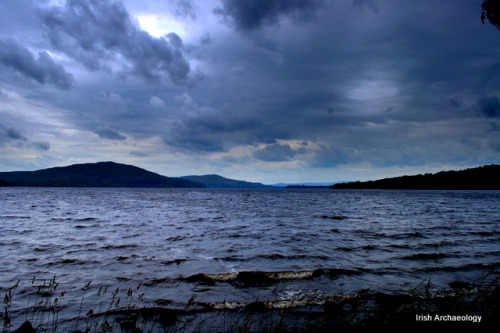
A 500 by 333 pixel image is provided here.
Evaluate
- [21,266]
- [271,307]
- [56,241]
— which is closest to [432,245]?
[271,307]

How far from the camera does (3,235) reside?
990 inches

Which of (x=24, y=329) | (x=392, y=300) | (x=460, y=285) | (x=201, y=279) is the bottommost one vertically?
(x=201, y=279)

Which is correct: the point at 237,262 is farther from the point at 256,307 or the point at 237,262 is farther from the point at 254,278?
the point at 256,307

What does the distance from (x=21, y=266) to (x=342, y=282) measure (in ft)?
56.0

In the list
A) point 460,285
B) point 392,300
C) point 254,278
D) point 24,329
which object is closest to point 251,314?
point 254,278

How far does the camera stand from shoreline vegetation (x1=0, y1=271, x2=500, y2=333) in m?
7.82

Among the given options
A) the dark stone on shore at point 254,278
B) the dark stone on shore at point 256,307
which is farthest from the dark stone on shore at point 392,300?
the dark stone on shore at point 254,278

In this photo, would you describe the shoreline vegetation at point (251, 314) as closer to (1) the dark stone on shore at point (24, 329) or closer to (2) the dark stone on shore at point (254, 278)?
(1) the dark stone on shore at point (24, 329)

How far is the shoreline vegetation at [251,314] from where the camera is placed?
7816 millimetres

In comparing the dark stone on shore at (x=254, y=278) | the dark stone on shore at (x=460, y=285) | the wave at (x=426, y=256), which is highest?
the dark stone on shore at (x=460, y=285)

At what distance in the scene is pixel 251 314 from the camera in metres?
9.68

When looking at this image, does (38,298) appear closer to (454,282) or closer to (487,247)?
(454,282)

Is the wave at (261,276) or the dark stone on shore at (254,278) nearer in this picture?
the dark stone on shore at (254,278)

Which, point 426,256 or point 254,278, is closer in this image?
point 254,278
